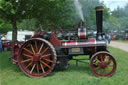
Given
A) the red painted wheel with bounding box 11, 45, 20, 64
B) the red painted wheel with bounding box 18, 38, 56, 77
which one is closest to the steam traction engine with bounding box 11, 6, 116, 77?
the red painted wheel with bounding box 18, 38, 56, 77

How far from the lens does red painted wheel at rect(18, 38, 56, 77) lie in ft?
15.6

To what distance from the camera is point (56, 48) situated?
4.96 meters

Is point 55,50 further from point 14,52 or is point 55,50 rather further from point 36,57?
point 14,52

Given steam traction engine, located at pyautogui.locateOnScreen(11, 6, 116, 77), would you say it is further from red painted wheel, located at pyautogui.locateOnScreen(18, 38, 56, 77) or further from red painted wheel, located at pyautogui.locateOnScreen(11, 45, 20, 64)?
red painted wheel, located at pyautogui.locateOnScreen(11, 45, 20, 64)

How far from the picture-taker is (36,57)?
477 centimetres

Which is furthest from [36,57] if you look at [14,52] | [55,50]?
[14,52]

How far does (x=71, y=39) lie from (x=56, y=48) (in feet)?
2.04

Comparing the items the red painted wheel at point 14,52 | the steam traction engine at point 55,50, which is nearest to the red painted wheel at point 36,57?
the steam traction engine at point 55,50

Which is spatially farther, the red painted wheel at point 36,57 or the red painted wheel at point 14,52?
the red painted wheel at point 14,52

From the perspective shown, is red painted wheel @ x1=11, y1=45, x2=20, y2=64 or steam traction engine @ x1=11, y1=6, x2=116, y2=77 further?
red painted wheel @ x1=11, y1=45, x2=20, y2=64

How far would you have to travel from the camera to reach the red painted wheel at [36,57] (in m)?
4.75

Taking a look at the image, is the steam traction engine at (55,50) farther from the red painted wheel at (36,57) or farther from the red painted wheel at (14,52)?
the red painted wheel at (14,52)

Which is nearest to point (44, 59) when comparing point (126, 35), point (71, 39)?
point (71, 39)

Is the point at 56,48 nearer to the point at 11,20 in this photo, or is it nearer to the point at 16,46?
the point at 16,46
